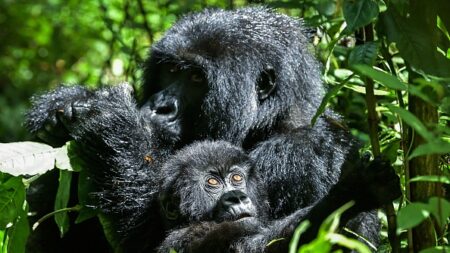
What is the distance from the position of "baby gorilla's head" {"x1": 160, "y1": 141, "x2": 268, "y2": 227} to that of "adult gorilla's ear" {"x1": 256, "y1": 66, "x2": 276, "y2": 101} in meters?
0.45

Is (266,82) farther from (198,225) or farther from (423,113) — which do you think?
(423,113)

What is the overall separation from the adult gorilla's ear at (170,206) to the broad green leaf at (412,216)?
174 cm

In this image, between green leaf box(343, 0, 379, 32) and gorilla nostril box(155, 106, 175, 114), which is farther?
gorilla nostril box(155, 106, 175, 114)

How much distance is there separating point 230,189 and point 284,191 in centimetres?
30

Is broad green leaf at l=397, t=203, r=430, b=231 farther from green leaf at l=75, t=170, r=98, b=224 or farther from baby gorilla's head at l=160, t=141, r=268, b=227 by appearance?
green leaf at l=75, t=170, r=98, b=224

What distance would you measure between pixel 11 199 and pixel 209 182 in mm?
916

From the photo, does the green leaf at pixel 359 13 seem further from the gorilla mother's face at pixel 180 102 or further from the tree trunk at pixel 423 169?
the gorilla mother's face at pixel 180 102

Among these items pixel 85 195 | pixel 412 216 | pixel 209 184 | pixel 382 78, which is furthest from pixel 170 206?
pixel 412 216

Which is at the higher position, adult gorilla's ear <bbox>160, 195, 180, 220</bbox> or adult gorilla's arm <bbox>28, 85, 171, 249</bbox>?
adult gorilla's arm <bbox>28, 85, 171, 249</bbox>

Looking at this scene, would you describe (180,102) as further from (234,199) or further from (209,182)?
(234,199)

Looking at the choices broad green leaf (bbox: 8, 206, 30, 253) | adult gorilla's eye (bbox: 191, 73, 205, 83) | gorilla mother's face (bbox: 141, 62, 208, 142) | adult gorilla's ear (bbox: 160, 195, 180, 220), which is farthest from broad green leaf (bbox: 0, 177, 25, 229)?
adult gorilla's eye (bbox: 191, 73, 205, 83)

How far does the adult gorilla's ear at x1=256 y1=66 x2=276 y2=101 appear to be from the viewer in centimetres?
425

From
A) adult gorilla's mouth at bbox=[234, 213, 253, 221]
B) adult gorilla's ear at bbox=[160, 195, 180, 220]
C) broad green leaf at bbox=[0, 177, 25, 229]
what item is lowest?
adult gorilla's mouth at bbox=[234, 213, 253, 221]

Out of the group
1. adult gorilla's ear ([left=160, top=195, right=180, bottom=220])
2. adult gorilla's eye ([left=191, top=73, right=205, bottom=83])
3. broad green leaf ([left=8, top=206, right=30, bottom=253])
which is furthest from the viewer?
adult gorilla's eye ([left=191, top=73, right=205, bottom=83])
